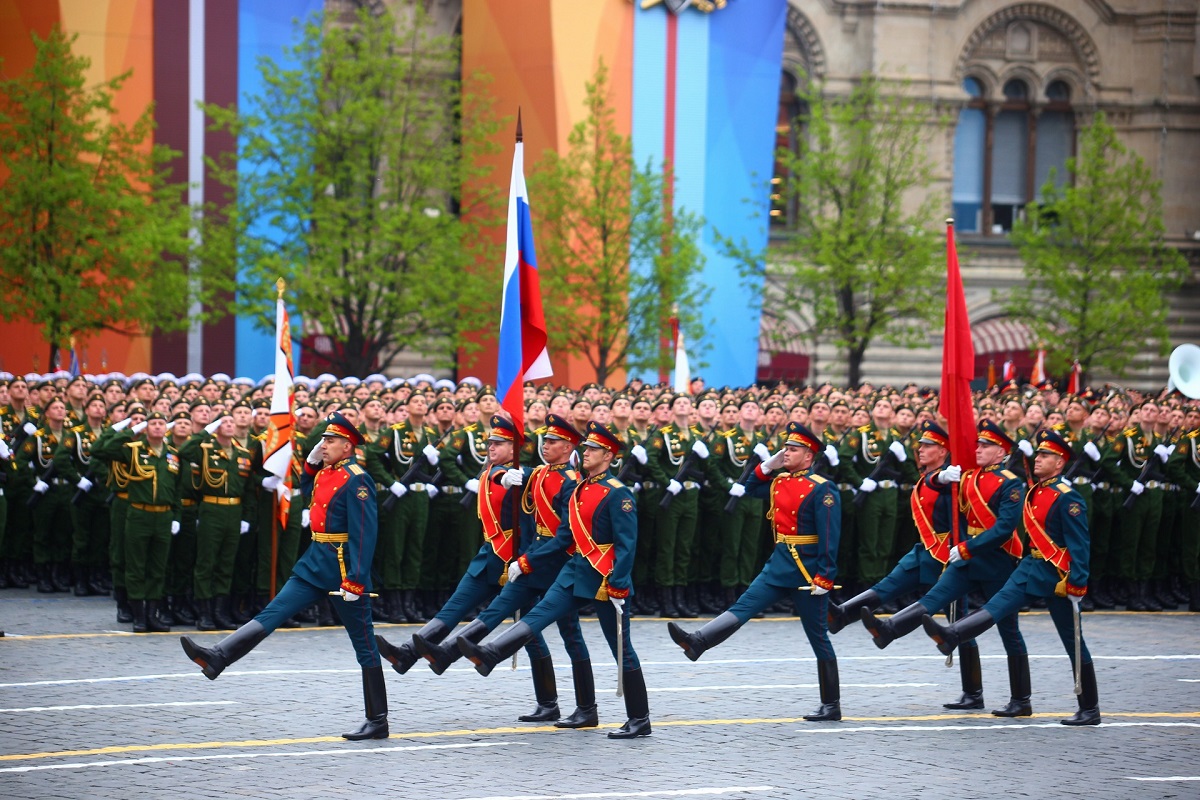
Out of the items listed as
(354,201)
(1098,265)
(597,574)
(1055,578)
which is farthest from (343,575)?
(1098,265)

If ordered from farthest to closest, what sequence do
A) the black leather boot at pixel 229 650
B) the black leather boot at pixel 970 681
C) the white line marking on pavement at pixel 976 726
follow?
the black leather boot at pixel 970 681
the white line marking on pavement at pixel 976 726
the black leather boot at pixel 229 650

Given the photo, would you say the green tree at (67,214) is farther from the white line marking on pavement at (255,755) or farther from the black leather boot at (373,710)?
the white line marking on pavement at (255,755)

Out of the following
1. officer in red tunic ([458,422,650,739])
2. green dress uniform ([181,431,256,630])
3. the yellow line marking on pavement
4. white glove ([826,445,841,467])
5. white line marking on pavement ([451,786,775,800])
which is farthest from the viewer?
white glove ([826,445,841,467])

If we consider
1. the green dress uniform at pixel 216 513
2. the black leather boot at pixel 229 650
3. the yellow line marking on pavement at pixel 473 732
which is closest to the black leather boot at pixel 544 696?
the yellow line marking on pavement at pixel 473 732

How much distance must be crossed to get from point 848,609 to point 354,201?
20785mm

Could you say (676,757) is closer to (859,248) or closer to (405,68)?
(405,68)

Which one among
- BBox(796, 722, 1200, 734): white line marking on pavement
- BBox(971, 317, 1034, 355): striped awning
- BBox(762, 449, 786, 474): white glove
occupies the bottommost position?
BBox(796, 722, 1200, 734): white line marking on pavement

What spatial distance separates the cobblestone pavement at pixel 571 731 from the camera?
919 centimetres

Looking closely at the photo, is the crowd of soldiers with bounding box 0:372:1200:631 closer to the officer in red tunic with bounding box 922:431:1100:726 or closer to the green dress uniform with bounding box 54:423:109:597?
the green dress uniform with bounding box 54:423:109:597

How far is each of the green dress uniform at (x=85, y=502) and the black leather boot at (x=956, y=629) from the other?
895 centimetres

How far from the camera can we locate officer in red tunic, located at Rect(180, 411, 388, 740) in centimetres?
1021

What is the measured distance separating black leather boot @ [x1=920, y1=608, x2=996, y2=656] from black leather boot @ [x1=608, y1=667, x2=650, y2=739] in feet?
6.14

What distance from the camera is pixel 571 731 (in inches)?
423

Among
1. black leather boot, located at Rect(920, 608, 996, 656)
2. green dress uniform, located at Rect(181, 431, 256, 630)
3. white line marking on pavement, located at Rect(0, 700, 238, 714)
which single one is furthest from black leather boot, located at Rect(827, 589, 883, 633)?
green dress uniform, located at Rect(181, 431, 256, 630)
